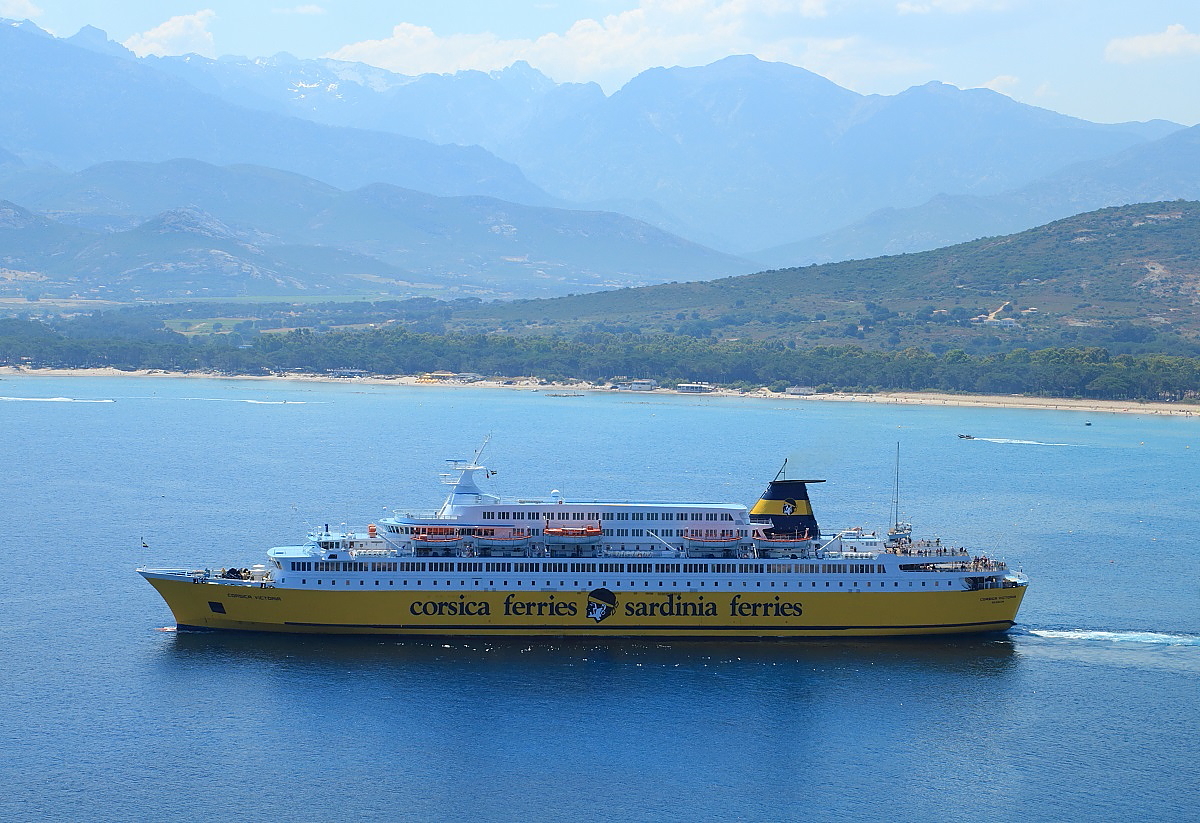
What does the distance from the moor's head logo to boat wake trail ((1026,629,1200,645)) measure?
17.5 metres

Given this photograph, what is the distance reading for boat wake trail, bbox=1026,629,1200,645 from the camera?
5712 cm

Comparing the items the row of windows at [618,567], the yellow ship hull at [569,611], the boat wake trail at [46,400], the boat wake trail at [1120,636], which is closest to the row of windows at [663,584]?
the yellow ship hull at [569,611]

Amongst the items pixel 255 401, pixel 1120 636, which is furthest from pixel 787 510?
pixel 255 401

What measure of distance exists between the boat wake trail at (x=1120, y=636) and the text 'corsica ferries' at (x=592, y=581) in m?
2.26

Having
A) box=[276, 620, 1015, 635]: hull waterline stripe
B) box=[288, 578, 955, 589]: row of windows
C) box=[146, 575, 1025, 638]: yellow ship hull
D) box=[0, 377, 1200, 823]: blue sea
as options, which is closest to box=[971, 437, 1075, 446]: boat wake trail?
box=[0, 377, 1200, 823]: blue sea

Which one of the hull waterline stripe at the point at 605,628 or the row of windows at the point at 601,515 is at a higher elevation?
the row of windows at the point at 601,515

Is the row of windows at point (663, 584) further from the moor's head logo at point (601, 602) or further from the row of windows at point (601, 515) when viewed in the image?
the row of windows at point (601, 515)

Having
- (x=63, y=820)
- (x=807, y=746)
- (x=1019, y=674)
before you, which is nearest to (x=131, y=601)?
(x=63, y=820)

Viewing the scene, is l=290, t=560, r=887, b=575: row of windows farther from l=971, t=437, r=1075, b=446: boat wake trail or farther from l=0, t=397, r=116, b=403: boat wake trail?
l=0, t=397, r=116, b=403: boat wake trail

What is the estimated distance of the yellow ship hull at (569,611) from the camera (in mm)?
54969

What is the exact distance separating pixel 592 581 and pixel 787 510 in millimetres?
8805

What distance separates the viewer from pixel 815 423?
145 m

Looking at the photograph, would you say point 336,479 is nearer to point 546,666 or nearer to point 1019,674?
point 546,666

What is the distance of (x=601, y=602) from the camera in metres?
55.2
